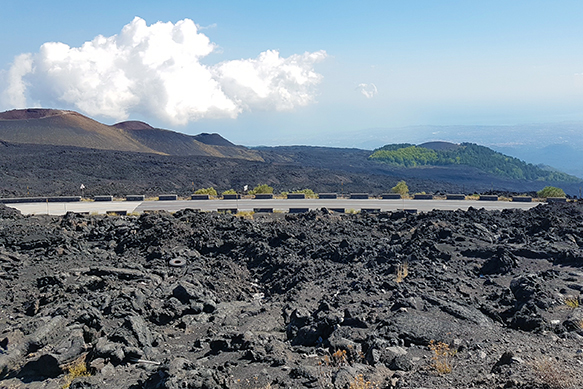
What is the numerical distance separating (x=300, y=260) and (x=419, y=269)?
5.11m

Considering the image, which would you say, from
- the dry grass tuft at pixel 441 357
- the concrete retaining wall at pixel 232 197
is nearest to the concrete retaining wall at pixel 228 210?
the concrete retaining wall at pixel 232 197

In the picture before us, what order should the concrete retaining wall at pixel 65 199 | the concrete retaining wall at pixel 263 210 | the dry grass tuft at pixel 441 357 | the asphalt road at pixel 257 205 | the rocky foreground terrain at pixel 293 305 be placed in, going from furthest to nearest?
the concrete retaining wall at pixel 65 199
the asphalt road at pixel 257 205
the concrete retaining wall at pixel 263 210
the rocky foreground terrain at pixel 293 305
the dry grass tuft at pixel 441 357

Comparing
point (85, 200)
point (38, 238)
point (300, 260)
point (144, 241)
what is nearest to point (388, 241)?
point (300, 260)

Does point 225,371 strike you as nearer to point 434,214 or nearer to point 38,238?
point 38,238

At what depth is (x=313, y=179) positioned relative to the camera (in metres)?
68.2

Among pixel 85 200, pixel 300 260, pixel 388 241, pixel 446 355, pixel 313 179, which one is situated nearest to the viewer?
pixel 446 355

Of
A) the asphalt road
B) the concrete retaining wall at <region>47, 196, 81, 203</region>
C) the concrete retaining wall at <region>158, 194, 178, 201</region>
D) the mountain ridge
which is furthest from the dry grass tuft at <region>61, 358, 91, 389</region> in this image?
the mountain ridge

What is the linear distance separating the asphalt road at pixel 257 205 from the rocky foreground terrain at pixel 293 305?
8629 mm

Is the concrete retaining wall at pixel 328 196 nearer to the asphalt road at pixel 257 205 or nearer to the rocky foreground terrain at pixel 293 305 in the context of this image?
the asphalt road at pixel 257 205

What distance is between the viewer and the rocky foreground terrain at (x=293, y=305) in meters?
8.70

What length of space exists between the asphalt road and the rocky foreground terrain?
28.3ft

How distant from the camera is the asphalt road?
109 ft

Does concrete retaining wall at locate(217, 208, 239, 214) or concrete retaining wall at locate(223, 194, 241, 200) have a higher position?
concrete retaining wall at locate(223, 194, 241, 200)

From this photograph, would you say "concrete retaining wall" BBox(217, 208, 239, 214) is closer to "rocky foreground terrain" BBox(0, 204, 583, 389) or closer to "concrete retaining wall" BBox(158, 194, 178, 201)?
"rocky foreground terrain" BBox(0, 204, 583, 389)
